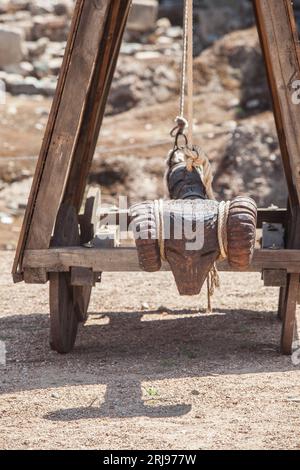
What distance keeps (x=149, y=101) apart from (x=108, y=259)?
38.7 feet

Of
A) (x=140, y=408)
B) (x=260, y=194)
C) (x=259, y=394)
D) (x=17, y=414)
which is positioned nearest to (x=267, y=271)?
(x=259, y=394)

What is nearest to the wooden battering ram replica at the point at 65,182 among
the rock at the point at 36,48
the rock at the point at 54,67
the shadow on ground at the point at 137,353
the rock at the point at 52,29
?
the shadow on ground at the point at 137,353

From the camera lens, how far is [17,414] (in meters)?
4.97

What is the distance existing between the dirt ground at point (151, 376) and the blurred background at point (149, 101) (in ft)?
12.9

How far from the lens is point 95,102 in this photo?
22.2ft

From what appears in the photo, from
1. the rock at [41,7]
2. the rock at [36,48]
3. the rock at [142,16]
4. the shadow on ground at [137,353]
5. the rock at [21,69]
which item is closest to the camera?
the shadow on ground at [137,353]

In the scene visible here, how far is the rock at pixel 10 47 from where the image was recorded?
19719mm

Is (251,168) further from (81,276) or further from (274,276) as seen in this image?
(81,276)

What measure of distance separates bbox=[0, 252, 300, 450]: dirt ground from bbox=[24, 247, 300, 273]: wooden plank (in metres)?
0.52

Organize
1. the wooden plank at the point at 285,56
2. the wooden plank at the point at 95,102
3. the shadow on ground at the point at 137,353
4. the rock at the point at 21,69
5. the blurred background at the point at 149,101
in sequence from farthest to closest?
the rock at the point at 21,69
the blurred background at the point at 149,101
the wooden plank at the point at 95,102
the wooden plank at the point at 285,56
the shadow on ground at the point at 137,353

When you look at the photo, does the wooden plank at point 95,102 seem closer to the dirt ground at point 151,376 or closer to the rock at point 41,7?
the dirt ground at point 151,376
